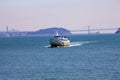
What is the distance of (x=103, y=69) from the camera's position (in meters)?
51.1

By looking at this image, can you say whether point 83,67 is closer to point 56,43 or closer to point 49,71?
point 49,71

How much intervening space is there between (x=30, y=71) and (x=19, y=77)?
549 cm

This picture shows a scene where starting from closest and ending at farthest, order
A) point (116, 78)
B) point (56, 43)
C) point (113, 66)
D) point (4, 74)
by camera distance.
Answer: point (116, 78) → point (4, 74) → point (113, 66) → point (56, 43)

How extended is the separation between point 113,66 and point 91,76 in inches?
397

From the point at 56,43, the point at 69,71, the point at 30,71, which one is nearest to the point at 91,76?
the point at 69,71

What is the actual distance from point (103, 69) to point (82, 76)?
21.4 feet

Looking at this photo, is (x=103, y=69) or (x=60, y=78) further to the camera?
(x=103, y=69)

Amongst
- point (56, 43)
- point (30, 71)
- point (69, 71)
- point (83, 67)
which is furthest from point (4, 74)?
point (56, 43)

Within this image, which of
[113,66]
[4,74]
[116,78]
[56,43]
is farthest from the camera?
[56,43]

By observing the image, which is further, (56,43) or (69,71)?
(56,43)

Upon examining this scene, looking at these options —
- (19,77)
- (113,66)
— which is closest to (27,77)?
(19,77)

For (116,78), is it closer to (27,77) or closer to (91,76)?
(91,76)

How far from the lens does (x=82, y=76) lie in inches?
1779

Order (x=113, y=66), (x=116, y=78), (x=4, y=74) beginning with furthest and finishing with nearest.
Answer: (x=113, y=66)
(x=4, y=74)
(x=116, y=78)
